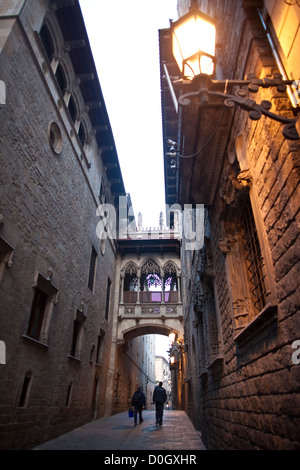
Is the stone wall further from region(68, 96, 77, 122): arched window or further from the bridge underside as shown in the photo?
the bridge underside

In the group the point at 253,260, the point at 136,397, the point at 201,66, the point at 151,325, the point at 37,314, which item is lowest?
the point at 136,397

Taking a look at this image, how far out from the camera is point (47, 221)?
822 cm

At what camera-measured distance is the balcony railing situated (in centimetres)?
1862

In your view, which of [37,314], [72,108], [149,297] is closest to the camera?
[37,314]

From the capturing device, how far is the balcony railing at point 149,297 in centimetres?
1862

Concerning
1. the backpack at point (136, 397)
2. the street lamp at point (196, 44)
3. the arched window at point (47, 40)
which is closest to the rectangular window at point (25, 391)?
the backpack at point (136, 397)

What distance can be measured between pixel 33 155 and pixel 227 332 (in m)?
6.23

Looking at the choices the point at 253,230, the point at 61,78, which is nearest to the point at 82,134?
the point at 61,78

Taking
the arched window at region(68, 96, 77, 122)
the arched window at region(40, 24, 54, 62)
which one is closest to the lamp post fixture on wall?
the arched window at region(40, 24, 54, 62)

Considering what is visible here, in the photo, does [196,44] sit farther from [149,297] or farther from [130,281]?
[130,281]

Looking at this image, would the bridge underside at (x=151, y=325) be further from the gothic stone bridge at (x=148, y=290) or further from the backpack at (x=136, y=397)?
the backpack at (x=136, y=397)

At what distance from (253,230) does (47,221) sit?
19.7ft

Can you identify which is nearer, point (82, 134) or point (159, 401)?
point (159, 401)
